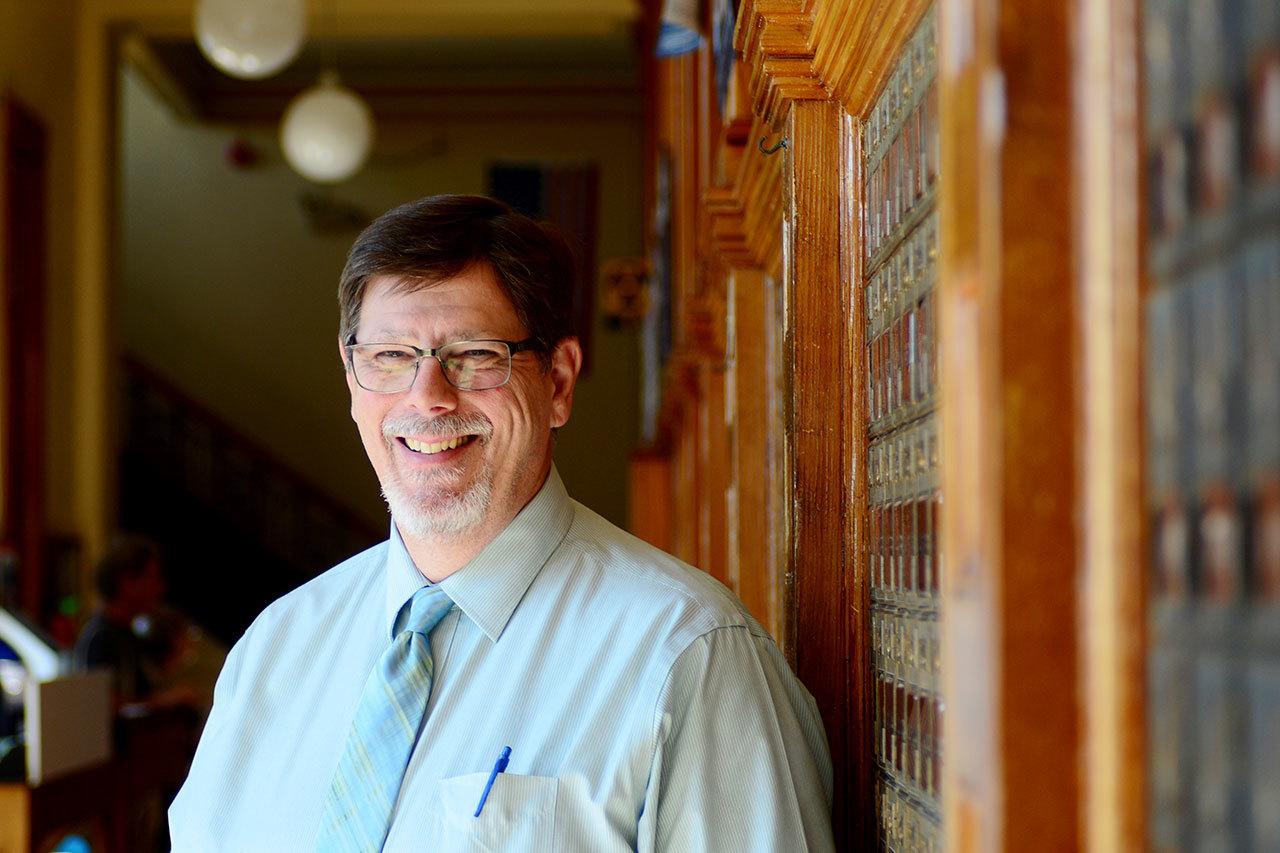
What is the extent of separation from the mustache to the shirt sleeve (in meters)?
0.52

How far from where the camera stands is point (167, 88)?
12.5m

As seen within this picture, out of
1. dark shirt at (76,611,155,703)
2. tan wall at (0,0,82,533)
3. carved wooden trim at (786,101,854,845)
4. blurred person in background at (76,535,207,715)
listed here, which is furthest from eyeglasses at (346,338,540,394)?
tan wall at (0,0,82,533)

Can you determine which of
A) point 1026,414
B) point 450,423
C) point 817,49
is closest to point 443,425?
point 450,423

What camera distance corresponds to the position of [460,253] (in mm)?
1915

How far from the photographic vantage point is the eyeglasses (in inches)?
75.1

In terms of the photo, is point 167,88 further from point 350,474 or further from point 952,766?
point 952,766

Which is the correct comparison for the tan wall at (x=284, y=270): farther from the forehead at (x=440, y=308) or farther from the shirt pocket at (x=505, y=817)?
the shirt pocket at (x=505, y=817)

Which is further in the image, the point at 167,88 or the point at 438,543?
the point at 167,88

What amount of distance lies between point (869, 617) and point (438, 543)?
0.66m

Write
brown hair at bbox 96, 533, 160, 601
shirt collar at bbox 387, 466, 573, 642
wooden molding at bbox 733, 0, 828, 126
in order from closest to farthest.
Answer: wooden molding at bbox 733, 0, 828, 126
shirt collar at bbox 387, 466, 573, 642
brown hair at bbox 96, 533, 160, 601

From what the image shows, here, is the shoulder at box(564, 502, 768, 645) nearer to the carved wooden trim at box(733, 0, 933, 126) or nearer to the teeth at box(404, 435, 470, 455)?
the teeth at box(404, 435, 470, 455)

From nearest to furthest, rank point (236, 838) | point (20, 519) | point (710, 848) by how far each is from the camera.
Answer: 1. point (710, 848)
2. point (236, 838)
3. point (20, 519)

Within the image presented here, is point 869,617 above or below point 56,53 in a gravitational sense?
below

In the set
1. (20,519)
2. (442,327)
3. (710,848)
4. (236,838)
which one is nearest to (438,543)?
(442,327)
